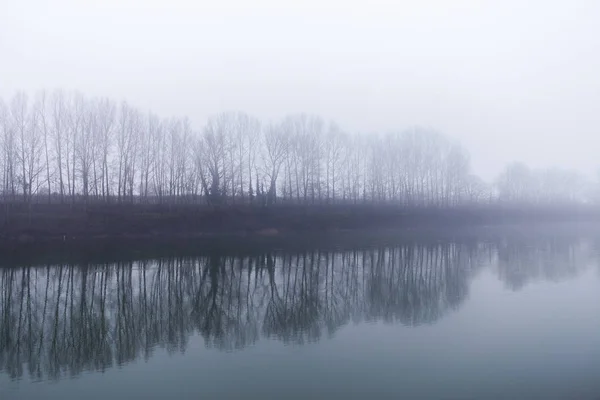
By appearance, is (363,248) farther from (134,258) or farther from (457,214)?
(457,214)

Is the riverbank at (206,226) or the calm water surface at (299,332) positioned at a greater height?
the riverbank at (206,226)

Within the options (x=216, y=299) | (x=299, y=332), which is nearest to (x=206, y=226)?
(x=216, y=299)

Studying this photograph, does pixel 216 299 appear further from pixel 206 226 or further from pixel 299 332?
pixel 206 226

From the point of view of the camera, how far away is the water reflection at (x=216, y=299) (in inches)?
477

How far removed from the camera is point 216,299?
17547 millimetres

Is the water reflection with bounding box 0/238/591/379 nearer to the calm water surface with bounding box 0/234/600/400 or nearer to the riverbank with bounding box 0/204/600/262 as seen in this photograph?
the calm water surface with bounding box 0/234/600/400

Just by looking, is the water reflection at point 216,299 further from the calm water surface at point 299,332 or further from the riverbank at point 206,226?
the riverbank at point 206,226

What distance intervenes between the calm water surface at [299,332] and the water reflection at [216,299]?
8 cm

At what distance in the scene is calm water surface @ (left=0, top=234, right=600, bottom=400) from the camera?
30.7 feet

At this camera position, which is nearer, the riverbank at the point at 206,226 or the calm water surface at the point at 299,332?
the calm water surface at the point at 299,332

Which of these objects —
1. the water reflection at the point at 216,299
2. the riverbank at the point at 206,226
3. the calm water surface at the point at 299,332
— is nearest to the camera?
the calm water surface at the point at 299,332

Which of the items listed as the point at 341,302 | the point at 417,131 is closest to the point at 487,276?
the point at 341,302

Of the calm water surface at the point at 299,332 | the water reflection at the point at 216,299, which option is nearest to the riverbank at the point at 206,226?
the water reflection at the point at 216,299

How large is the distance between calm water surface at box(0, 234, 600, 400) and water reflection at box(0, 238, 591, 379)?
0.08 meters
